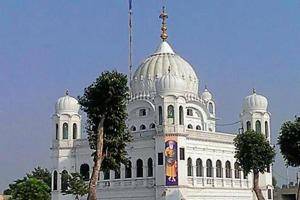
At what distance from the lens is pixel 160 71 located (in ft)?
230

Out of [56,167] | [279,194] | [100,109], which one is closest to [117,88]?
[100,109]

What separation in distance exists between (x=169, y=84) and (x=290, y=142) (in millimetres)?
16999

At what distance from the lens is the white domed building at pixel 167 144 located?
203 ft

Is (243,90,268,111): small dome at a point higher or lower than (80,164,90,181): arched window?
higher

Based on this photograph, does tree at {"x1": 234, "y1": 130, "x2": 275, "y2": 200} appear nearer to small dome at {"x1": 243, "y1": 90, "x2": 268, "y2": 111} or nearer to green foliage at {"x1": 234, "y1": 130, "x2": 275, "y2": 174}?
green foliage at {"x1": 234, "y1": 130, "x2": 275, "y2": 174}

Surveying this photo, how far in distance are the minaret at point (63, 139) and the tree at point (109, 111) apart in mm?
29093

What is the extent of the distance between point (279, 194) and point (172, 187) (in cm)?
3178

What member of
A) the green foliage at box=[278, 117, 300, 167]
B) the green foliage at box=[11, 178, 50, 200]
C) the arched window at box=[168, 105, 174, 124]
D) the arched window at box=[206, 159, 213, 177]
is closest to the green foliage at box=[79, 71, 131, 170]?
the green foliage at box=[278, 117, 300, 167]

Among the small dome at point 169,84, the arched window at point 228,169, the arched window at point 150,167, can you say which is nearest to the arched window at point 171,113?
the small dome at point 169,84

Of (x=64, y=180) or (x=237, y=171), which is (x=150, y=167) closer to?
(x=237, y=171)

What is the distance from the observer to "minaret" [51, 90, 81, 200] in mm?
70750

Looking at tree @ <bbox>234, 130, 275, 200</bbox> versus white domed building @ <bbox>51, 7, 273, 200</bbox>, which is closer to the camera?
tree @ <bbox>234, 130, 275, 200</bbox>

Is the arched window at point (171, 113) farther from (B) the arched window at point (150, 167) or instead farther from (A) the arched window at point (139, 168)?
(A) the arched window at point (139, 168)

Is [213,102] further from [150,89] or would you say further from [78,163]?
[78,163]
